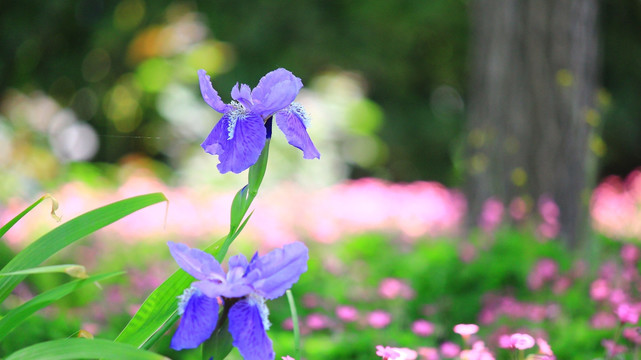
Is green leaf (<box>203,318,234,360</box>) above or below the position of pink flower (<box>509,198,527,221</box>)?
below

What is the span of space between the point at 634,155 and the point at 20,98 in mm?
9829

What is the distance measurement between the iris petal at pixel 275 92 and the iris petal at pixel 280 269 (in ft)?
0.92

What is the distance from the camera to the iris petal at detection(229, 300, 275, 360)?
1.13 m

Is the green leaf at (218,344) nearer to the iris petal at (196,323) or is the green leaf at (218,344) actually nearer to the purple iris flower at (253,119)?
the iris petal at (196,323)

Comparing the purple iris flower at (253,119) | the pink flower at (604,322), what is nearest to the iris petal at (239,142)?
the purple iris flower at (253,119)

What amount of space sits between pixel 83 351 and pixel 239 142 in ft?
1.55

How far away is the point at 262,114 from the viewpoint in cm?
129

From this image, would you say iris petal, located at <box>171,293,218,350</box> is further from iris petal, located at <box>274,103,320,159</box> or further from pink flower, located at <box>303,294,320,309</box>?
pink flower, located at <box>303,294,320,309</box>

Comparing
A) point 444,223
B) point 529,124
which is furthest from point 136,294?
point 444,223

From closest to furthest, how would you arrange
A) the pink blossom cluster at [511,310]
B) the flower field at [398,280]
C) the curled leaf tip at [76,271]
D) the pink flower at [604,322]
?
the curled leaf tip at [76,271]
the flower field at [398,280]
the pink flower at [604,322]
the pink blossom cluster at [511,310]

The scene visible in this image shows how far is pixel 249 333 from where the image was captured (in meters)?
1.14

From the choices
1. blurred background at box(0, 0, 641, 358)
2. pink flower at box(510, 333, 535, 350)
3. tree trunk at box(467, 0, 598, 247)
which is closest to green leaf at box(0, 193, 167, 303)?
pink flower at box(510, 333, 535, 350)

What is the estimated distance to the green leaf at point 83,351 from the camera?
1.08m

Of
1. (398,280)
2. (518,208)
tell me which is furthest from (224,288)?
(518,208)
